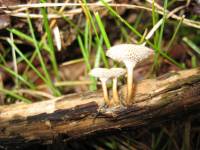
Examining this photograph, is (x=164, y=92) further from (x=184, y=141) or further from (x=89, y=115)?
(x=184, y=141)

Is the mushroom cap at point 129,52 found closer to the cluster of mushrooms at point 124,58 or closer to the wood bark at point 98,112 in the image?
the cluster of mushrooms at point 124,58

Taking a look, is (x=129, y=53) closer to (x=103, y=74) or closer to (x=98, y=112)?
(x=103, y=74)

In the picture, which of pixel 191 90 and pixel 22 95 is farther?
pixel 22 95

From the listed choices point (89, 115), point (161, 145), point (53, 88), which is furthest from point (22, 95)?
point (161, 145)

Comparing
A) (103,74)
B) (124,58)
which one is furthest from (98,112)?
(124,58)

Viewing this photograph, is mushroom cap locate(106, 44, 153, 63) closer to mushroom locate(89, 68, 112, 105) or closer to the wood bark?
mushroom locate(89, 68, 112, 105)
